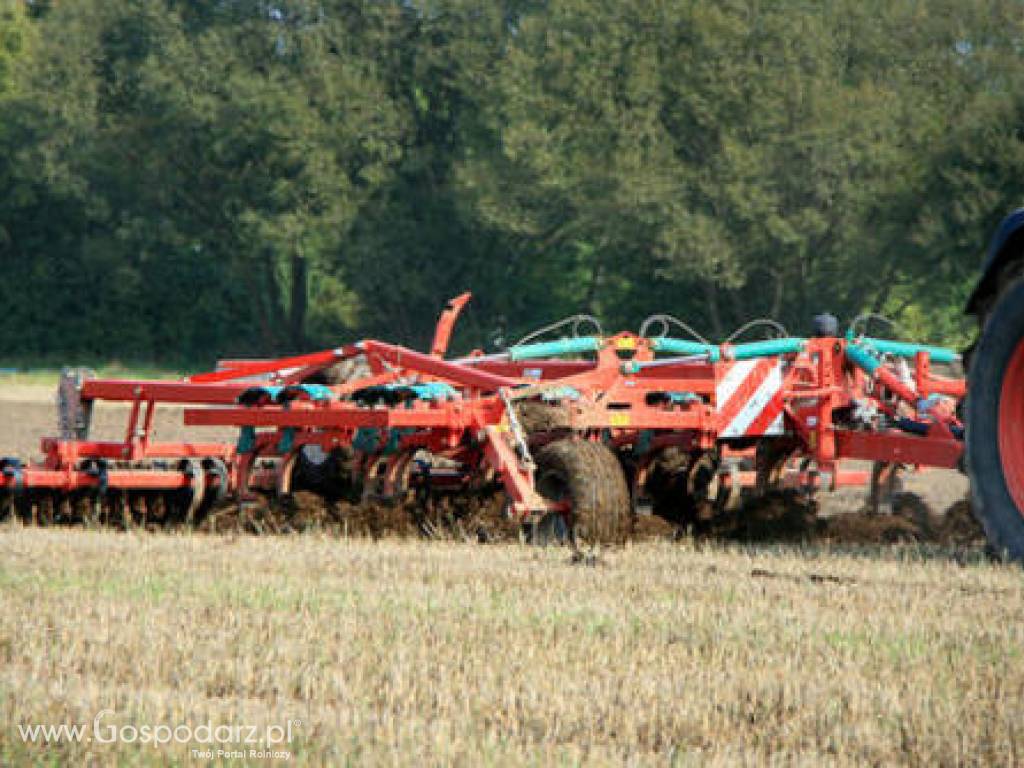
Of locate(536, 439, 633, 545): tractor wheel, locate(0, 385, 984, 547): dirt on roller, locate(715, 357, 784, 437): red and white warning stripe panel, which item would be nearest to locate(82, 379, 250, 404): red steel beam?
locate(0, 385, 984, 547): dirt on roller

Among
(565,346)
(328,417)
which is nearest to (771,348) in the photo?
(565,346)

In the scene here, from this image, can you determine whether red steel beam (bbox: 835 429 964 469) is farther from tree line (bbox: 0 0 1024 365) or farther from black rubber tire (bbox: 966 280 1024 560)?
tree line (bbox: 0 0 1024 365)

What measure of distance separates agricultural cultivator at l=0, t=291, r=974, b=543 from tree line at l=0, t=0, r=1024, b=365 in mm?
22748

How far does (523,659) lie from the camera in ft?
15.6

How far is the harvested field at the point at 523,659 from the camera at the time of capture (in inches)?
152

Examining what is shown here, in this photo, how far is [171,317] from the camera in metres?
41.8

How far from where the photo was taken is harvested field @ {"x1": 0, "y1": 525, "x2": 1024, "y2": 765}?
12.7ft

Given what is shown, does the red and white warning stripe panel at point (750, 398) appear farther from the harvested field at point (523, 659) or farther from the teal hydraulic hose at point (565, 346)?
the harvested field at point (523, 659)

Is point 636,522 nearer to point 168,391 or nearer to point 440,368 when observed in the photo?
point 440,368

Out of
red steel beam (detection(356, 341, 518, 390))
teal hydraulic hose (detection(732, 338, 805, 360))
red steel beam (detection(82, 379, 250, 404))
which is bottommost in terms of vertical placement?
red steel beam (detection(82, 379, 250, 404))

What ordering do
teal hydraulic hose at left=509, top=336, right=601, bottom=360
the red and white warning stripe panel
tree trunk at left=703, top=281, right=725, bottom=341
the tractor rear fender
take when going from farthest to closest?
tree trunk at left=703, top=281, right=725, bottom=341 → teal hydraulic hose at left=509, top=336, right=601, bottom=360 → the red and white warning stripe panel → the tractor rear fender

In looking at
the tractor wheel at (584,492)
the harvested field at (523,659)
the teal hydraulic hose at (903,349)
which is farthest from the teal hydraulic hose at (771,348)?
the harvested field at (523,659)

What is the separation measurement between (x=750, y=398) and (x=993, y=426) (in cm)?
252

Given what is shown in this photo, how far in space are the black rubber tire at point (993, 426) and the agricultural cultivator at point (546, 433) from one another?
44.2 inches
